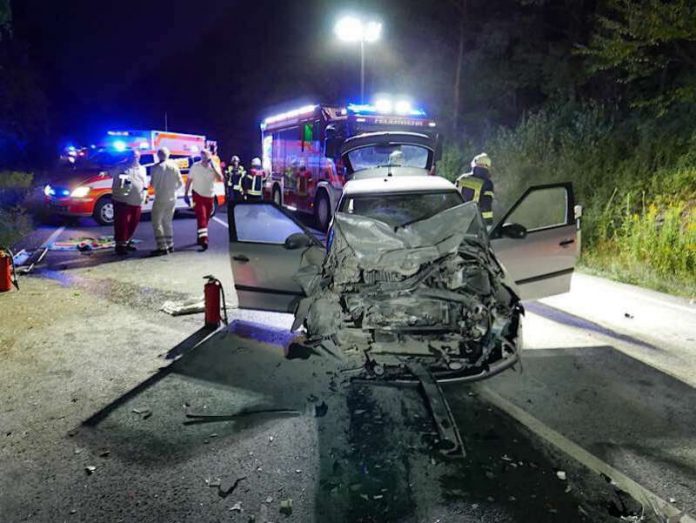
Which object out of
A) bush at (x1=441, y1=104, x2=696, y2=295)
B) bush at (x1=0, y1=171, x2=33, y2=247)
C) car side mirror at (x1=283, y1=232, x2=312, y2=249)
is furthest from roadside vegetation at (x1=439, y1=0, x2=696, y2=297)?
bush at (x1=0, y1=171, x2=33, y2=247)

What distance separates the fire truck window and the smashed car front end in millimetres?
1153

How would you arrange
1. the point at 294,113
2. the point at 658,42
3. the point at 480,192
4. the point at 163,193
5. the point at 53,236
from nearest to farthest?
the point at 480,192, the point at 163,193, the point at 658,42, the point at 53,236, the point at 294,113

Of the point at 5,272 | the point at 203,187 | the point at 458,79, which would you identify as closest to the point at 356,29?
the point at 458,79

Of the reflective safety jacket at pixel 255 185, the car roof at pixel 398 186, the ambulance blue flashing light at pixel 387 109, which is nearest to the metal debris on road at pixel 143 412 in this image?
the car roof at pixel 398 186

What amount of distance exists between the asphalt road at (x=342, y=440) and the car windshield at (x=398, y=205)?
150cm

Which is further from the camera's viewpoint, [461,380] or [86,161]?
[86,161]

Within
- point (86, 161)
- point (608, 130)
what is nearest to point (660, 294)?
point (608, 130)

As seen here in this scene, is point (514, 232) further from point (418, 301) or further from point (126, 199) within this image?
point (126, 199)

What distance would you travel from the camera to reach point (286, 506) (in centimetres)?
285

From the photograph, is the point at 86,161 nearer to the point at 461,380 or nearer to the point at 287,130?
the point at 287,130

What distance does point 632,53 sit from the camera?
12.7 m

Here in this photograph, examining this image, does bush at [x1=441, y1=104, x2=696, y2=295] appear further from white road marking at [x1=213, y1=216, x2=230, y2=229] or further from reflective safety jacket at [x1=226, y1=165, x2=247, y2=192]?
reflective safety jacket at [x1=226, y1=165, x2=247, y2=192]

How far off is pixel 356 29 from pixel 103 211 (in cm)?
959

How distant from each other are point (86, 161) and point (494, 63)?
1415cm
